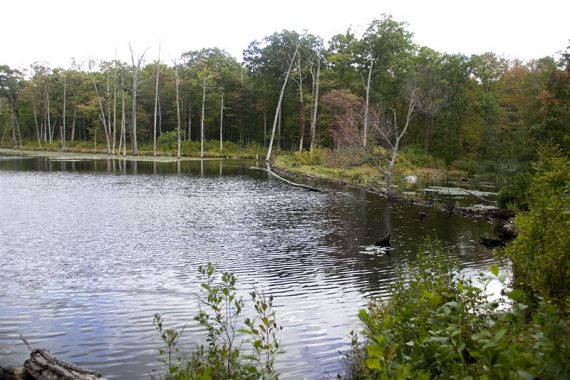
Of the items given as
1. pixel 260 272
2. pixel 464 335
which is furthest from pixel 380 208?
pixel 464 335

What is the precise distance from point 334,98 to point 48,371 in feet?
143

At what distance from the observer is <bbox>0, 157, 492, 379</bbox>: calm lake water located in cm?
714

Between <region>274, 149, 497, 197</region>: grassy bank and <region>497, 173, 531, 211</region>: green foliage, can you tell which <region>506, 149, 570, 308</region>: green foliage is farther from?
<region>274, 149, 497, 197</region>: grassy bank

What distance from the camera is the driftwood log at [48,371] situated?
15.9ft

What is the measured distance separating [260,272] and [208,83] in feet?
184

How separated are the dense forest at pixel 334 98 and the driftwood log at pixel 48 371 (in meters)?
21.5

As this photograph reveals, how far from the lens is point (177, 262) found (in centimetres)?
1163

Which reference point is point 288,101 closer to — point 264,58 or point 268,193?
point 264,58

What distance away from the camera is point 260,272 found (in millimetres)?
10906

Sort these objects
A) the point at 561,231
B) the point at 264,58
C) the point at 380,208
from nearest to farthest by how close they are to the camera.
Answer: the point at 561,231, the point at 380,208, the point at 264,58

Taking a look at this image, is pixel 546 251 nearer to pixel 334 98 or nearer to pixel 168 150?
pixel 334 98

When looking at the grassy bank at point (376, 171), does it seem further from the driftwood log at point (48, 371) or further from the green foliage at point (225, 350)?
the driftwood log at point (48, 371)

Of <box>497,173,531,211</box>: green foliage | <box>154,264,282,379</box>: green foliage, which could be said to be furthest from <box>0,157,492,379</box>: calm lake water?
<box>497,173,531,211</box>: green foliage

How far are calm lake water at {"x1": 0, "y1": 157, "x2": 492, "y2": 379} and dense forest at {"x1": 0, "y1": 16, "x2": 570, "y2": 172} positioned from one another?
9.62m
